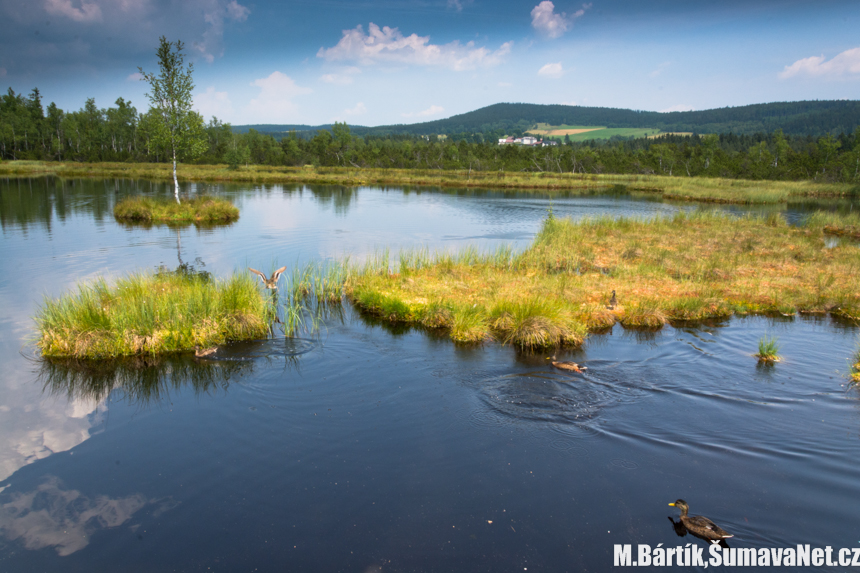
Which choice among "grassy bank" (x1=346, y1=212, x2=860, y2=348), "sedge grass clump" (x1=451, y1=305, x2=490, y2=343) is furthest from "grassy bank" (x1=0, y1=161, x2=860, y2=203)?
"sedge grass clump" (x1=451, y1=305, x2=490, y2=343)

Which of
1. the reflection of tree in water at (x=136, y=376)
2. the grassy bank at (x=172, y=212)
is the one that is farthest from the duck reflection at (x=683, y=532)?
the grassy bank at (x=172, y=212)

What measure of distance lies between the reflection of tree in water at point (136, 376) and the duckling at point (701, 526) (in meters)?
8.01

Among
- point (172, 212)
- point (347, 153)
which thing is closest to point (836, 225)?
point (172, 212)

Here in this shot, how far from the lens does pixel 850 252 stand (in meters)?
20.9

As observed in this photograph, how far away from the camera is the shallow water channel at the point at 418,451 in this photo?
19.1 feet

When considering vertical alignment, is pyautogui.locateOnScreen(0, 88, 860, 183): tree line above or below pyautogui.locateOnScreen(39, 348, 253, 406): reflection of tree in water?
above

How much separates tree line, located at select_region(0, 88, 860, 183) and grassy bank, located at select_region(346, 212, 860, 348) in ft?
227

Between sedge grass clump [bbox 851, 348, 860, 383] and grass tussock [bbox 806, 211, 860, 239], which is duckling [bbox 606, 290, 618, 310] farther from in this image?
grass tussock [bbox 806, 211, 860, 239]

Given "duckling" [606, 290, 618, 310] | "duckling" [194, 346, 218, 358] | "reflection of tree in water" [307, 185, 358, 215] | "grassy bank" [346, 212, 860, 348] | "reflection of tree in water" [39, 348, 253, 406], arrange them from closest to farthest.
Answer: "reflection of tree in water" [39, 348, 253, 406] → "duckling" [194, 346, 218, 358] → "grassy bank" [346, 212, 860, 348] → "duckling" [606, 290, 618, 310] → "reflection of tree in water" [307, 185, 358, 215]

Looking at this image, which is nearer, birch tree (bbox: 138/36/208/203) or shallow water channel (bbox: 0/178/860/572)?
shallow water channel (bbox: 0/178/860/572)

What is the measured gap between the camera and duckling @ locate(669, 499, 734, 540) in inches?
227

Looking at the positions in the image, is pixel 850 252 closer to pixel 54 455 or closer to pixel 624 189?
pixel 54 455

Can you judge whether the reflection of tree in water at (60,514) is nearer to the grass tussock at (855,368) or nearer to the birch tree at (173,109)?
the grass tussock at (855,368)

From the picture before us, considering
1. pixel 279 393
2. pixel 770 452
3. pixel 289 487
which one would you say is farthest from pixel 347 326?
pixel 770 452
